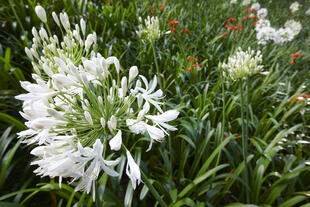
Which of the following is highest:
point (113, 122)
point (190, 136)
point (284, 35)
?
point (284, 35)

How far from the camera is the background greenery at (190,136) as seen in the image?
5.15ft

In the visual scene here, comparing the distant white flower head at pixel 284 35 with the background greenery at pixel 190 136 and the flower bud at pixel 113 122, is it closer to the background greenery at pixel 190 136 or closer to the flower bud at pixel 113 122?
the background greenery at pixel 190 136

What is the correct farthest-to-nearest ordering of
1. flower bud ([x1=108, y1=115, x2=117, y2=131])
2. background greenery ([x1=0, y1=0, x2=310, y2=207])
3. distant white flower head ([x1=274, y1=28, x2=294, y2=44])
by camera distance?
distant white flower head ([x1=274, y1=28, x2=294, y2=44])
background greenery ([x1=0, y1=0, x2=310, y2=207])
flower bud ([x1=108, y1=115, x2=117, y2=131])

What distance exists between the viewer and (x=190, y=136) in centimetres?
202

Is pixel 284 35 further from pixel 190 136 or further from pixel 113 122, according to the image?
pixel 113 122

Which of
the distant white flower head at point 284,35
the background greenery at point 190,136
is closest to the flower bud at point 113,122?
the background greenery at point 190,136

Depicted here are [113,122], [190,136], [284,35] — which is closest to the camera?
[113,122]

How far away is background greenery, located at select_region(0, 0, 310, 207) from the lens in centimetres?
157

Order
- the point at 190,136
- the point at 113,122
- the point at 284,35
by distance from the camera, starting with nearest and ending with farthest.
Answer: the point at 113,122 < the point at 190,136 < the point at 284,35

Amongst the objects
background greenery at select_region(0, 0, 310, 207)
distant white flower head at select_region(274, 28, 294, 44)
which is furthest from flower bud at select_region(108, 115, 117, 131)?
distant white flower head at select_region(274, 28, 294, 44)

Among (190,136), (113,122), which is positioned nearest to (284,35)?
(190,136)

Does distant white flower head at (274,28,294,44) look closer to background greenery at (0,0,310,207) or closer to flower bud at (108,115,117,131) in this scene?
background greenery at (0,0,310,207)

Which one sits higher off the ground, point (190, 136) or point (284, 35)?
point (284, 35)

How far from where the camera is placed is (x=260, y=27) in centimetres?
397
